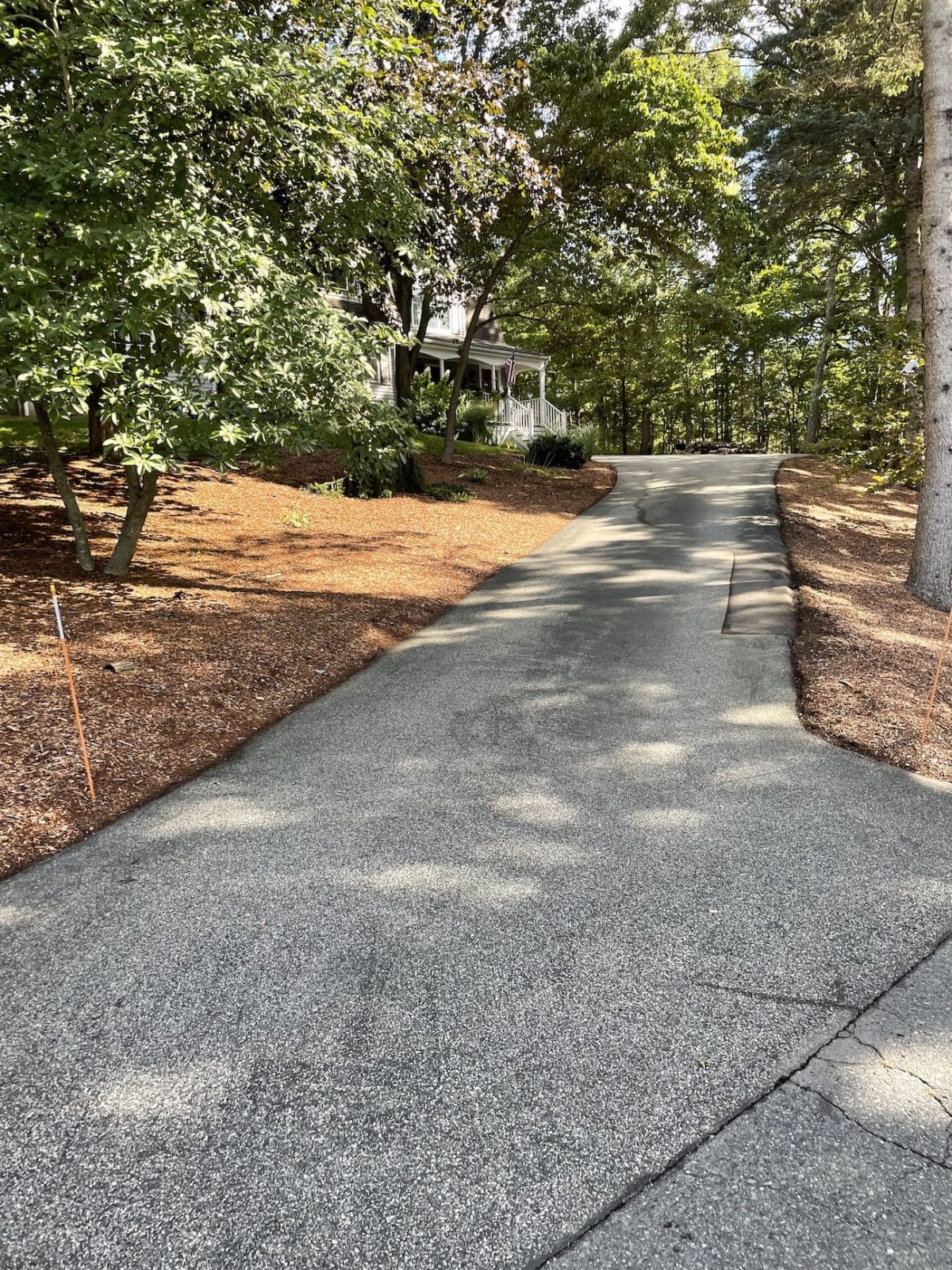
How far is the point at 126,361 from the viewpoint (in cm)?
560

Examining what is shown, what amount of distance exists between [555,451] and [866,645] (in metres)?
14.9

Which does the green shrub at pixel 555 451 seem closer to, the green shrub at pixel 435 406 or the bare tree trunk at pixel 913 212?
the green shrub at pixel 435 406

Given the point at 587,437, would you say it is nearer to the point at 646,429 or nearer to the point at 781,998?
the point at 781,998

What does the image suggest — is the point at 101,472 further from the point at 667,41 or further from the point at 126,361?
the point at 667,41

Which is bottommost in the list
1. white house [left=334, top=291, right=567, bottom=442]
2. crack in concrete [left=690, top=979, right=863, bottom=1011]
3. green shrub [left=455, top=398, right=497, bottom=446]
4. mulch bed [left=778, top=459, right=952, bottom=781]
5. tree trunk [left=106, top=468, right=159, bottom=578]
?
crack in concrete [left=690, top=979, right=863, bottom=1011]

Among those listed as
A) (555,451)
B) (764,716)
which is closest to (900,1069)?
(764,716)

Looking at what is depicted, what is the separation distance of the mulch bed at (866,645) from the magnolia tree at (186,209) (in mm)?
4624

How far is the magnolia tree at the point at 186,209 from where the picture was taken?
486 cm

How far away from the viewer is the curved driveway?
193 cm

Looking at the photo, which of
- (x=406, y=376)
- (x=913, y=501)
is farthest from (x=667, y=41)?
(x=913, y=501)

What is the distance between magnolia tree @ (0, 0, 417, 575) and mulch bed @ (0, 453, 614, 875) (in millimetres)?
1536

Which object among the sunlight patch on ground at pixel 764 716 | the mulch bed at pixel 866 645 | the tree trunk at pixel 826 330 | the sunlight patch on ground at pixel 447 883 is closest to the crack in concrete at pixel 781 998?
the sunlight patch on ground at pixel 447 883

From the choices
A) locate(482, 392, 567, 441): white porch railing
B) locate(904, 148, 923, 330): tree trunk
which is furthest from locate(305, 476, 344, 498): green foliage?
locate(482, 392, 567, 441): white porch railing

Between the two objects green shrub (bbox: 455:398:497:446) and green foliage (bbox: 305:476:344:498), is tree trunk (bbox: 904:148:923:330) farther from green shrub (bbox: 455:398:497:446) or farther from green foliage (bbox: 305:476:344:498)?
green shrub (bbox: 455:398:497:446)
